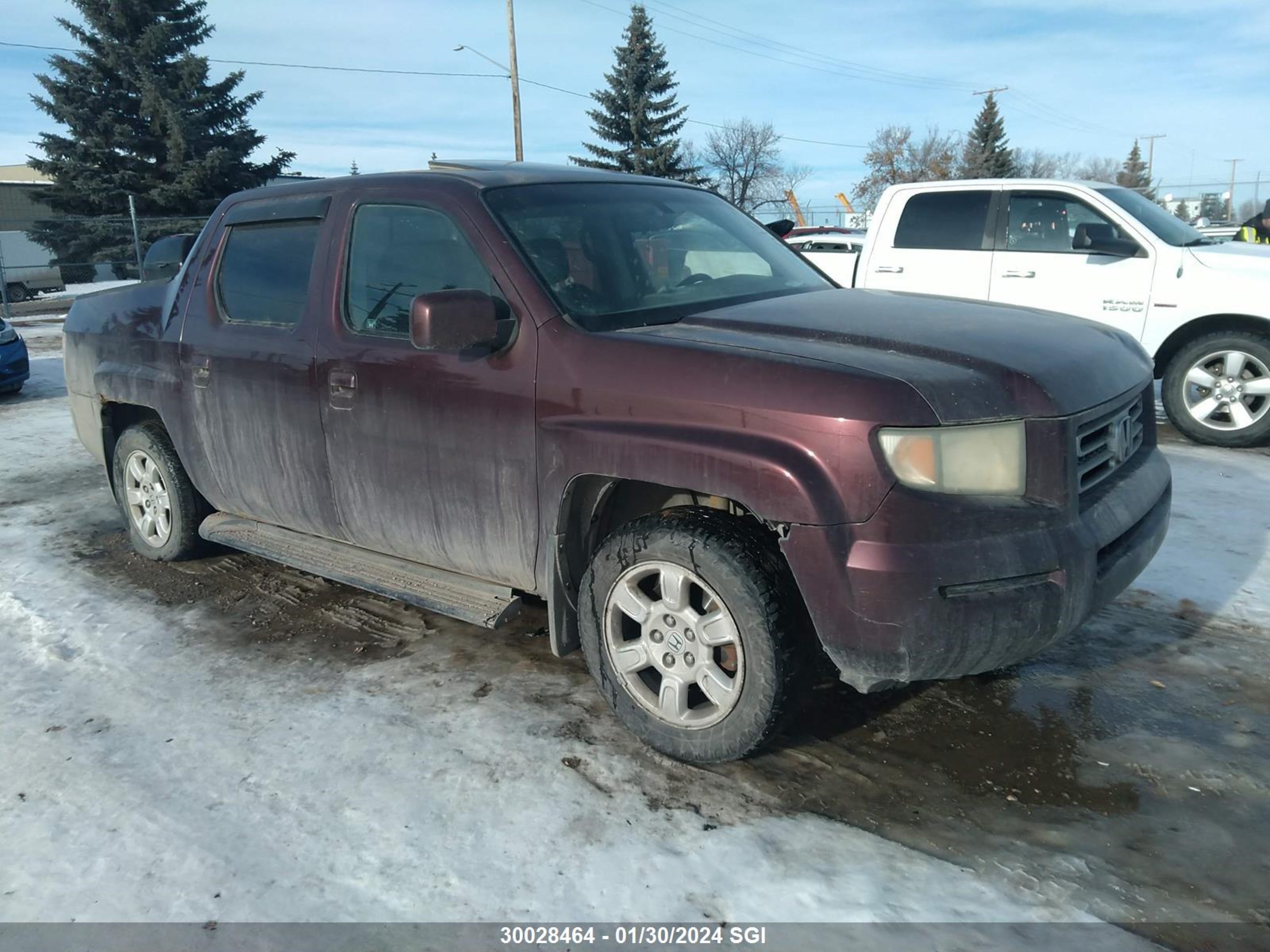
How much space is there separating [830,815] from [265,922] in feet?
5.11

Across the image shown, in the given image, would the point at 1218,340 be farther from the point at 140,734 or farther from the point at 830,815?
the point at 140,734

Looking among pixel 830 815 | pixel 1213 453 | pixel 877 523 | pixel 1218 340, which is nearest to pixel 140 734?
pixel 830 815

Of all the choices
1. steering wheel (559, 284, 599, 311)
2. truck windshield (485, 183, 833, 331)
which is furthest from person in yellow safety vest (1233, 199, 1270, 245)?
steering wheel (559, 284, 599, 311)

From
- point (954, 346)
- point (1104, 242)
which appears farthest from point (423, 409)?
point (1104, 242)

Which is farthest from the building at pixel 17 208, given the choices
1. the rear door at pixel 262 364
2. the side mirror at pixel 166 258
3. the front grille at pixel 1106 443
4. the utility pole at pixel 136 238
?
the front grille at pixel 1106 443

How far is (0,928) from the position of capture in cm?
243

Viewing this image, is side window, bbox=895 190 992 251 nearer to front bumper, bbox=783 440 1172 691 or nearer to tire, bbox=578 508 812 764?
front bumper, bbox=783 440 1172 691

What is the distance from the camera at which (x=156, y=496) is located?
5105 mm

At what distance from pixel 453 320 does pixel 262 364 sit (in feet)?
4.73

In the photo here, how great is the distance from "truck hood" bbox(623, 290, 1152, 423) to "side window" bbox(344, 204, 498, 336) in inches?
31.1

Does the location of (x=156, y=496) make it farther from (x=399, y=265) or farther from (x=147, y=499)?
(x=399, y=265)

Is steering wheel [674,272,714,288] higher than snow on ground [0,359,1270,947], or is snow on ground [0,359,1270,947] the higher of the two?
steering wheel [674,272,714,288]

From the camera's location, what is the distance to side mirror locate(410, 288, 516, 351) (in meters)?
3.05

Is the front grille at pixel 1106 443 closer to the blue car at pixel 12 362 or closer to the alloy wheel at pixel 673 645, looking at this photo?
the alloy wheel at pixel 673 645
